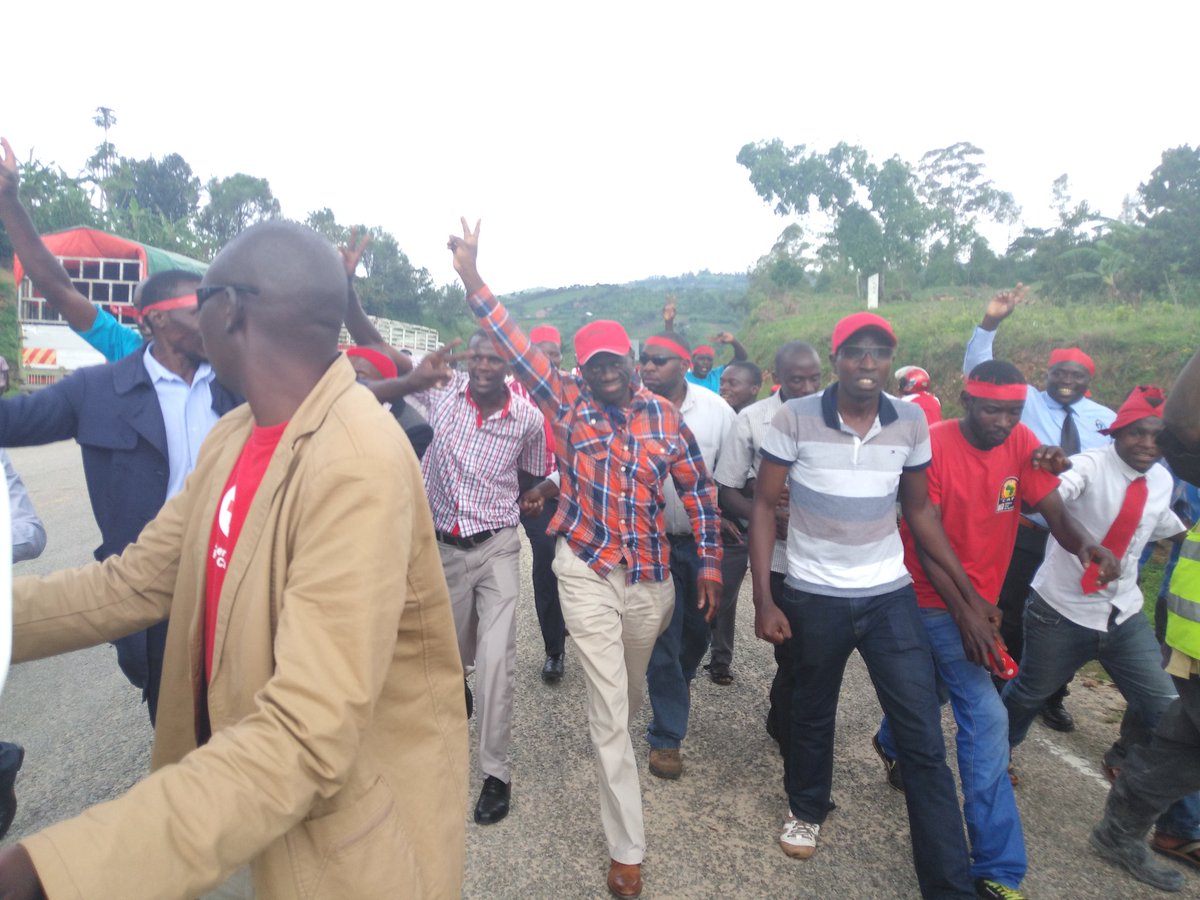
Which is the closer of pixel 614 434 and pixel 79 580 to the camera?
pixel 79 580

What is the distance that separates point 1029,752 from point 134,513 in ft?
14.5

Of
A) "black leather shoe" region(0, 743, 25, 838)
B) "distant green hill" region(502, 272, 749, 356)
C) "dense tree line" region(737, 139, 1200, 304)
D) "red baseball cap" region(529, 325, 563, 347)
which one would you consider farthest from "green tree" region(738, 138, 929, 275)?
"black leather shoe" region(0, 743, 25, 838)

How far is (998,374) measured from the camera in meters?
3.37

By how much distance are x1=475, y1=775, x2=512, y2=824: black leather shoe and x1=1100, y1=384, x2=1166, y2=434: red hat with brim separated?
10.6 feet

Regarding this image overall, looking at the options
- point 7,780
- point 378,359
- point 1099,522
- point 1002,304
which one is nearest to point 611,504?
point 378,359

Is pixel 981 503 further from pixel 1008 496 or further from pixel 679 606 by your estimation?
pixel 679 606

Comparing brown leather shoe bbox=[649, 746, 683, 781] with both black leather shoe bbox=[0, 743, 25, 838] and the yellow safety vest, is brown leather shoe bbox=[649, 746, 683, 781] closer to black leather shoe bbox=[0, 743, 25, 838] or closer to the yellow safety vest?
the yellow safety vest

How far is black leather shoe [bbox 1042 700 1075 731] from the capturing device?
14.6 feet

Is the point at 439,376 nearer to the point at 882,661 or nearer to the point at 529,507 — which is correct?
the point at 529,507

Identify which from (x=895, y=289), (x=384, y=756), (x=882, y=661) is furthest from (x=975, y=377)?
(x=895, y=289)

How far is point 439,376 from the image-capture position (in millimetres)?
3568

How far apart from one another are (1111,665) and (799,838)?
65.1 inches

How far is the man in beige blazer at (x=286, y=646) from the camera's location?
1.13 metres

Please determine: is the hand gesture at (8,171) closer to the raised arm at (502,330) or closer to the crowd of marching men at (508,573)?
the crowd of marching men at (508,573)
